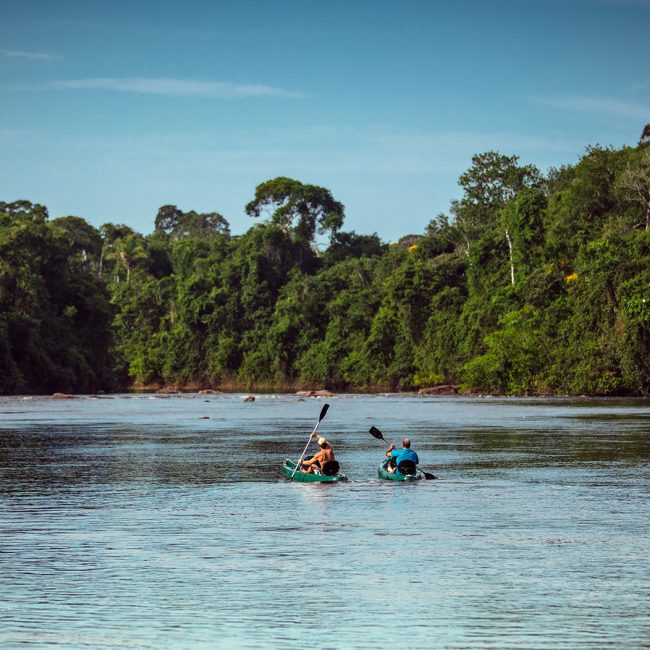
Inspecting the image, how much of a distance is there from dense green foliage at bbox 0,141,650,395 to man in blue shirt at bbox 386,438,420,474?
52.4 m

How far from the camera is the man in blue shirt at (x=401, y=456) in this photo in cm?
2788

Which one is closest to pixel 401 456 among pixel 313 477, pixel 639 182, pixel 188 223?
pixel 313 477

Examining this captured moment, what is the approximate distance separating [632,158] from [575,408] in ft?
99.3

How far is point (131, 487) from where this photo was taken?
27.3 m

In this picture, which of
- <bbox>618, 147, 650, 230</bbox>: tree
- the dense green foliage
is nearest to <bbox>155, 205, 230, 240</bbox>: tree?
the dense green foliage

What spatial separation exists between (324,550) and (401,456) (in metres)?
9.77

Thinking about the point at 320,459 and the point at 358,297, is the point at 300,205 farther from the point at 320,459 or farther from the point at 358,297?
the point at 320,459

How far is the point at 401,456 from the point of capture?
27.9 metres

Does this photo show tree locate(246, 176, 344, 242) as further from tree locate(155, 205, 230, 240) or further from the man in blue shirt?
the man in blue shirt

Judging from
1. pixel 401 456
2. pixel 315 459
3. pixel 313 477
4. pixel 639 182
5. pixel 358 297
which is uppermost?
pixel 639 182

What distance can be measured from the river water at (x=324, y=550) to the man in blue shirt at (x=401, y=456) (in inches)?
21.4

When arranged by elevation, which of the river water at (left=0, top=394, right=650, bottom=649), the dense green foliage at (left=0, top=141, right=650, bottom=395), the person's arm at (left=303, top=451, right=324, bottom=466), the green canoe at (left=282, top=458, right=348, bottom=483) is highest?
the dense green foliage at (left=0, top=141, right=650, bottom=395)

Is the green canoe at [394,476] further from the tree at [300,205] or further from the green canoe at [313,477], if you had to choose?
the tree at [300,205]

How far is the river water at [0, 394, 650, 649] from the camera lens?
13.2 metres
